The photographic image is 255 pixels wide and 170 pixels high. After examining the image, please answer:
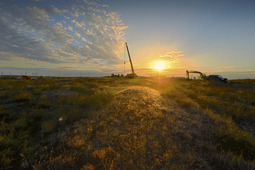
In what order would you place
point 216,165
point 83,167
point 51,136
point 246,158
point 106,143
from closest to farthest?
point 83,167 < point 216,165 < point 246,158 < point 106,143 < point 51,136

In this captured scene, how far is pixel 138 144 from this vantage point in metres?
3.43

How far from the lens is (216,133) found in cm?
434

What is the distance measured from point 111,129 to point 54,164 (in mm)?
2072

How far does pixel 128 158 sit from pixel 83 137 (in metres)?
1.88

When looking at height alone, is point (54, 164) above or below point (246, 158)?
above

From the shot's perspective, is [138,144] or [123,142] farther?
[123,142]

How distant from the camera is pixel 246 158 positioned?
10.9 feet

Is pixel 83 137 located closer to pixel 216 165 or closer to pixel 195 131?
pixel 216 165

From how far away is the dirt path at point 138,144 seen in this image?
2.88 m

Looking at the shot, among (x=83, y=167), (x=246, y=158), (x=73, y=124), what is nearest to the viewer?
(x=83, y=167)

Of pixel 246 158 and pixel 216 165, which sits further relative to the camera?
pixel 246 158

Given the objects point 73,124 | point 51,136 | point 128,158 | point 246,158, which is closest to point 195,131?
point 246,158

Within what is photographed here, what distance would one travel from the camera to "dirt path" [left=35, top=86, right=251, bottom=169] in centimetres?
288

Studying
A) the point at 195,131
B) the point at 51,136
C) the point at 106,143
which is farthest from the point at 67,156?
the point at 195,131
